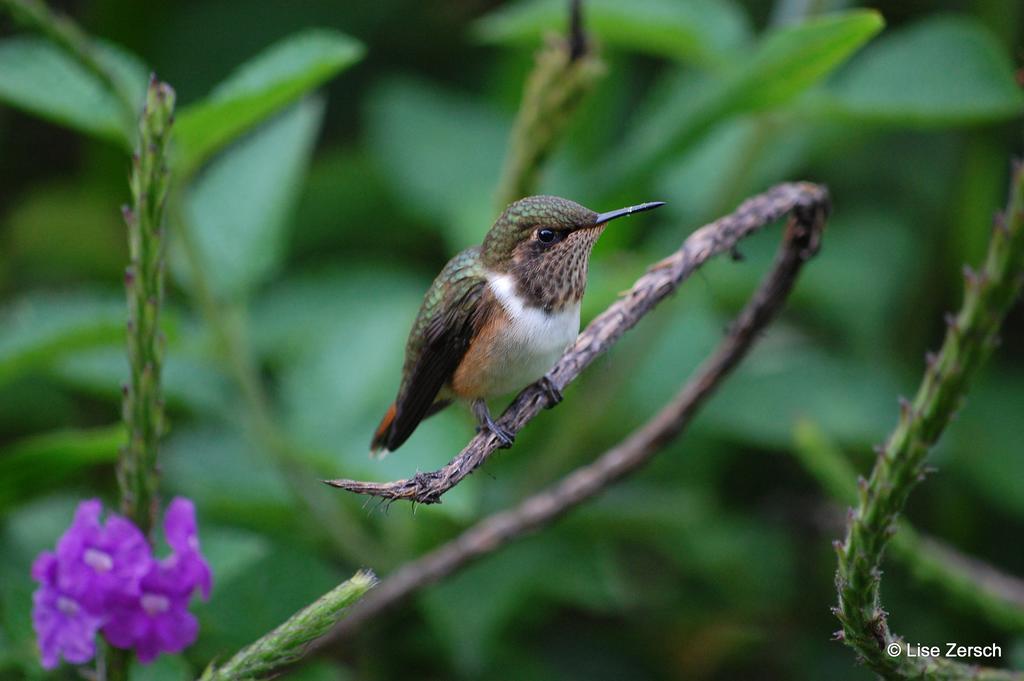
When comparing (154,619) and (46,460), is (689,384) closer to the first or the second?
(154,619)

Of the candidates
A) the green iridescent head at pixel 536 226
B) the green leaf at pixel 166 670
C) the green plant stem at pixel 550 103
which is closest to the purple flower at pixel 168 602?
the green leaf at pixel 166 670

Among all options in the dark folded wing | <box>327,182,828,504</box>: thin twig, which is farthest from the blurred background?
<box>327,182,828,504</box>: thin twig

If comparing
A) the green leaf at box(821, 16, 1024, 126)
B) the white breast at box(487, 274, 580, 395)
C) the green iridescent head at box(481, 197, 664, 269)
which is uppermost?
the green iridescent head at box(481, 197, 664, 269)

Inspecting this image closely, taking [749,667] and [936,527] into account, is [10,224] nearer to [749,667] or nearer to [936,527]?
Result: [749,667]

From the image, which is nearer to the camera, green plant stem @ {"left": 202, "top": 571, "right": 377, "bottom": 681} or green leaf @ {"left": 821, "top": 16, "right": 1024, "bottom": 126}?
green plant stem @ {"left": 202, "top": 571, "right": 377, "bottom": 681}

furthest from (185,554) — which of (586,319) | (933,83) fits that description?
(933,83)

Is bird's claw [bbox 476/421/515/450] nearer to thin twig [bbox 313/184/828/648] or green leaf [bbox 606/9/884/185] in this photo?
thin twig [bbox 313/184/828/648]
